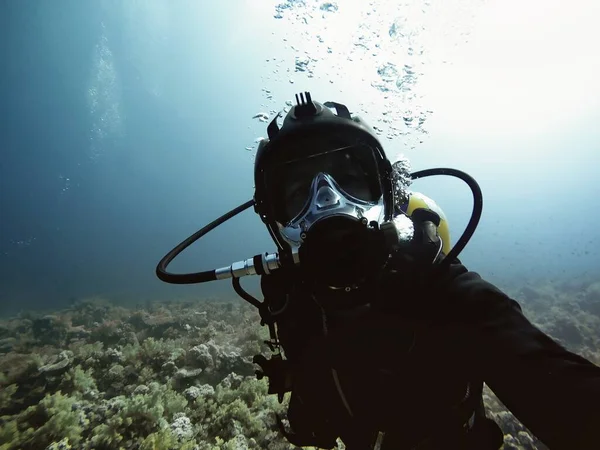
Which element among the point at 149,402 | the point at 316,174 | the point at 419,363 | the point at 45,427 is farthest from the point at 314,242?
the point at 45,427

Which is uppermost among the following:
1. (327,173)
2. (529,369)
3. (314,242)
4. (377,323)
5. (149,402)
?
(327,173)

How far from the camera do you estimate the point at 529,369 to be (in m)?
1.50

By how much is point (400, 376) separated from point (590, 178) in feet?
750

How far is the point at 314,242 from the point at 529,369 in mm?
1397

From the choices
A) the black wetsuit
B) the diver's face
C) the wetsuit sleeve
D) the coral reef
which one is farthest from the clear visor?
the coral reef

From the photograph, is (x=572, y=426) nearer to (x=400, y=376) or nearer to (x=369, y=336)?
(x=400, y=376)

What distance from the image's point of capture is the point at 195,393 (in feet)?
18.4

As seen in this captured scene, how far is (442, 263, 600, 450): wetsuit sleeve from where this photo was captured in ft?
4.31

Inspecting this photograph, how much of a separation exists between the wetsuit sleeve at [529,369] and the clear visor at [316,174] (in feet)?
4.17

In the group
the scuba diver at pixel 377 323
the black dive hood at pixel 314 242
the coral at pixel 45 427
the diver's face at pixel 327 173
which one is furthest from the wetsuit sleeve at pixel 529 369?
the coral at pixel 45 427

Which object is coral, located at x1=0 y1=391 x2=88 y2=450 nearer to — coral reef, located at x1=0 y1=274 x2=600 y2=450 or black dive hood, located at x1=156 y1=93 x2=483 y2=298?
coral reef, located at x1=0 y1=274 x2=600 y2=450

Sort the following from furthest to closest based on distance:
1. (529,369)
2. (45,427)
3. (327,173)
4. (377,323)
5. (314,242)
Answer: (45,427) < (327,173) < (377,323) < (314,242) < (529,369)

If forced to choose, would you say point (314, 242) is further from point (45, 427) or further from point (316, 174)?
point (45, 427)

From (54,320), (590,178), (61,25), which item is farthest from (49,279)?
(590,178)
